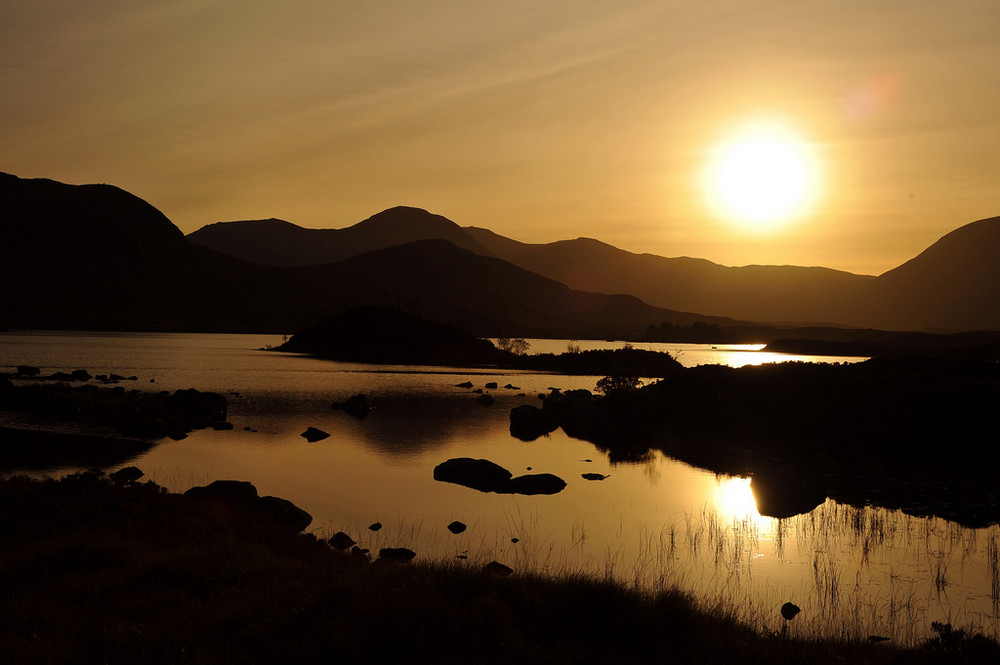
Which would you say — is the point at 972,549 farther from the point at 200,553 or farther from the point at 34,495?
the point at 34,495

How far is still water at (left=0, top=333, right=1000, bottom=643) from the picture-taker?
23.1 m

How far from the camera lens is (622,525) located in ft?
105

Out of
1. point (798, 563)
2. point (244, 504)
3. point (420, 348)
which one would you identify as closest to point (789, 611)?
point (798, 563)

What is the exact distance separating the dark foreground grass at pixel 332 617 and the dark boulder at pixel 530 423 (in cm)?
4106

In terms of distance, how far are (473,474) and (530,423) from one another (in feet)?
75.4

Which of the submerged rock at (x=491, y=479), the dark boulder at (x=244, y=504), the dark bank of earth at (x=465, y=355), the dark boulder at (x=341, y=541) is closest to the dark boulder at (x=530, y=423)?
the submerged rock at (x=491, y=479)

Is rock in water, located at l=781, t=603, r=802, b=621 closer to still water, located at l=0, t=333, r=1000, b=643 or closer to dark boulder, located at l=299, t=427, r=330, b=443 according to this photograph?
still water, located at l=0, t=333, r=1000, b=643

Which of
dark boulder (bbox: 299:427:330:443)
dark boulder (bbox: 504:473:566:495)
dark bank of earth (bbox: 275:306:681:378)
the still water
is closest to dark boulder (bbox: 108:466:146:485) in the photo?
the still water

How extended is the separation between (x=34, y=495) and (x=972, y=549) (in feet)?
115

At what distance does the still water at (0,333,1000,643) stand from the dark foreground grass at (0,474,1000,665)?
382cm

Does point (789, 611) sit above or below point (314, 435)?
below

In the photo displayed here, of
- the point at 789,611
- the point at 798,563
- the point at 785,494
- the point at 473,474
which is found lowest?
the point at 798,563

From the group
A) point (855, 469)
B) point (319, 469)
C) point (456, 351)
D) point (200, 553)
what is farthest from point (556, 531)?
point (456, 351)

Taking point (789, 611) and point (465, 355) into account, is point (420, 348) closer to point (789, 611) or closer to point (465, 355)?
point (465, 355)
